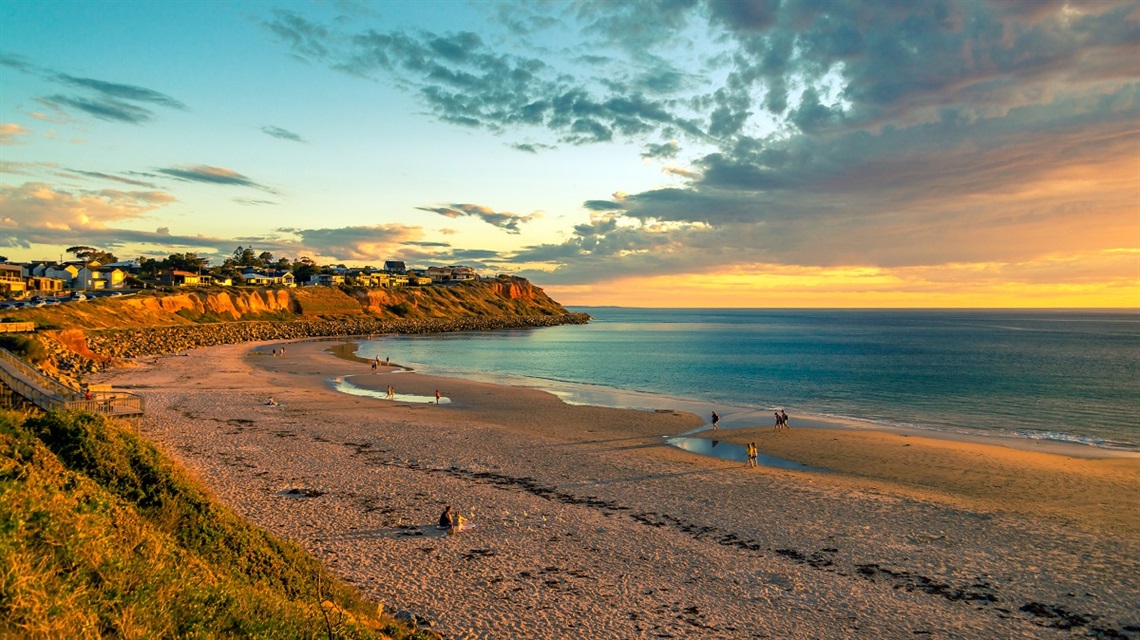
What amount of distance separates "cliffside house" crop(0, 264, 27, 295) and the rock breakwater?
30.3 meters

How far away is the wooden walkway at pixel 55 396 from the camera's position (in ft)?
88.1

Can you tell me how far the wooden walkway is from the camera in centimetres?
2686

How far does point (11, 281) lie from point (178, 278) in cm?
3051

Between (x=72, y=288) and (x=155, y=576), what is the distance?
143m

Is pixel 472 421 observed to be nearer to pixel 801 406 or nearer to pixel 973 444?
pixel 801 406

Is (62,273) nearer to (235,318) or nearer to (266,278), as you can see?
(266,278)

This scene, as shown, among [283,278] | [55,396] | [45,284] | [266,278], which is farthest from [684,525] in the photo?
[266,278]

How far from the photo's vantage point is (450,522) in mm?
18875

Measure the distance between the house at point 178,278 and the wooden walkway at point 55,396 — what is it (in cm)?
10197

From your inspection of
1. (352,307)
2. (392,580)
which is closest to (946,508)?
(392,580)

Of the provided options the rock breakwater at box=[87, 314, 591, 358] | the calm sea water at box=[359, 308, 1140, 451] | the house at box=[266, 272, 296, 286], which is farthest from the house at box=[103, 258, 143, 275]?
the calm sea water at box=[359, 308, 1140, 451]

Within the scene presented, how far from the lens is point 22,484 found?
32.0 feet

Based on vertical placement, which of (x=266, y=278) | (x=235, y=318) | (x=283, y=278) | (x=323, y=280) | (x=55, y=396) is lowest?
(x=235, y=318)

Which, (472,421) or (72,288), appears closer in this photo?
(472,421)
